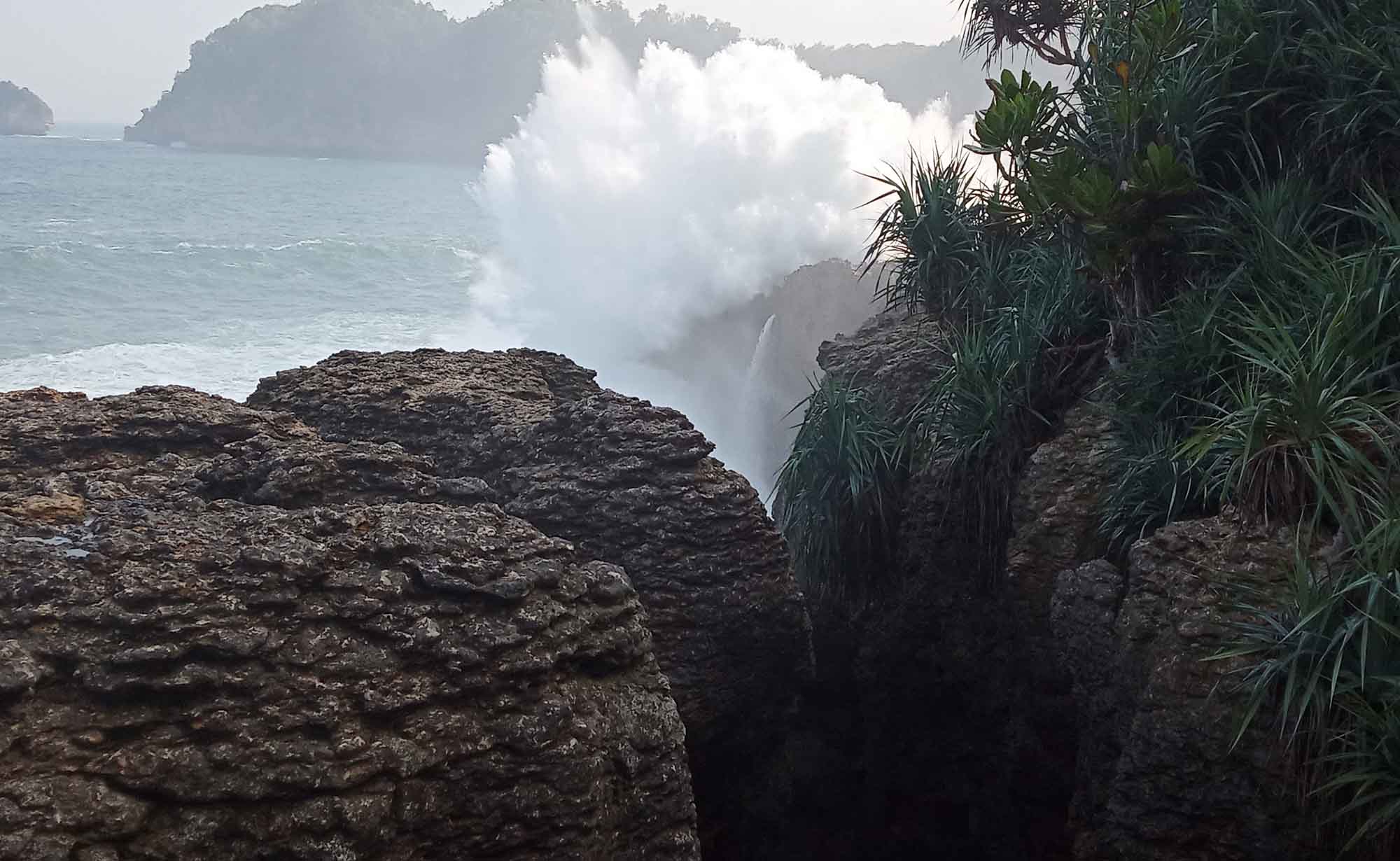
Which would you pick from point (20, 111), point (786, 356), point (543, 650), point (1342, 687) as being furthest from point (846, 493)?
point (20, 111)

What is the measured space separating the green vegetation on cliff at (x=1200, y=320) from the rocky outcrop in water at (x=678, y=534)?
1.79m

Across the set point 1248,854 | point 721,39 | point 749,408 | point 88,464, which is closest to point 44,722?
point 88,464

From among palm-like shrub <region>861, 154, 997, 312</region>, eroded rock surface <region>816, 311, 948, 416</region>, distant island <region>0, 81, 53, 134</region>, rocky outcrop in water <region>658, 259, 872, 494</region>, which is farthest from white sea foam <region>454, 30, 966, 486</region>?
distant island <region>0, 81, 53, 134</region>

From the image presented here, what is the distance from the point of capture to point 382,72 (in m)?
121

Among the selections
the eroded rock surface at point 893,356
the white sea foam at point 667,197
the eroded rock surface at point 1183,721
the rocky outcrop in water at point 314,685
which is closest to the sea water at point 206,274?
the white sea foam at point 667,197

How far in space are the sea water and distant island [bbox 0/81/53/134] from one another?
50.6 meters

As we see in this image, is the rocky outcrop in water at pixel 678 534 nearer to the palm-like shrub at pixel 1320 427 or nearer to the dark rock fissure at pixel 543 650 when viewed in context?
the dark rock fissure at pixel 543 650

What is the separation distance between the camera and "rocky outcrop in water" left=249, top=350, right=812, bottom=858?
6117 mm

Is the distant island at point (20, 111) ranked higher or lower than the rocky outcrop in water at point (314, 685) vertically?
higher

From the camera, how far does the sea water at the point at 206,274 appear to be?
3294 cm

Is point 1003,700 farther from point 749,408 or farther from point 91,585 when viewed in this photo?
point 749,408

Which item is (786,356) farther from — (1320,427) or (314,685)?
(314,685)

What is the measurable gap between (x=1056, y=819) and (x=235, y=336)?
34.1 meters

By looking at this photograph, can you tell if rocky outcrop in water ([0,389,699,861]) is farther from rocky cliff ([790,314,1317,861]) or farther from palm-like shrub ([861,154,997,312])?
palm-like shrub ([861,154,997,312])
